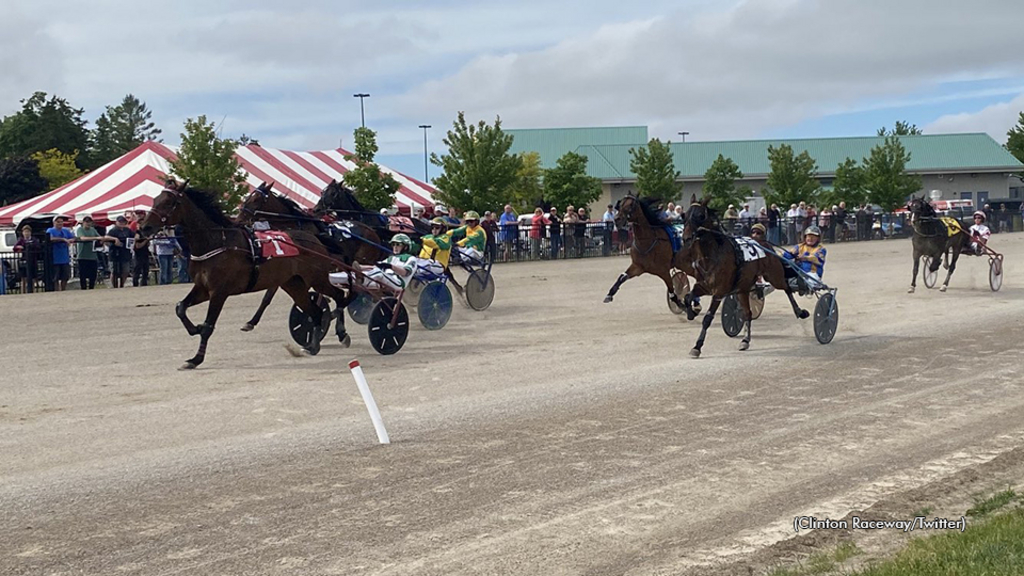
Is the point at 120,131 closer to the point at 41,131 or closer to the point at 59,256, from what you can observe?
the point at 41,131

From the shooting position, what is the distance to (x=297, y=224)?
16219mm

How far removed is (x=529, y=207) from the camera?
190 feet

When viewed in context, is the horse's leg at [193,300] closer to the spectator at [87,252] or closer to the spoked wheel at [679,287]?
the spoked wheel at [679,287]

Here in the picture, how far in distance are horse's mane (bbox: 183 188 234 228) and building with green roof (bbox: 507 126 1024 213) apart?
57.3 metres

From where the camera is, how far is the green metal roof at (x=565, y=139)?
80.5m

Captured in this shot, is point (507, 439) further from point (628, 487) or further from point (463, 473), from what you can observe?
point (628, 487)

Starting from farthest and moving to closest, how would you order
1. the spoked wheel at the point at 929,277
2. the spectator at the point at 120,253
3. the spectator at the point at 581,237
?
1. the spectator at the point at 581,237
2. the spectator at the point at 120,253
3. the spoked wheel at the point at 929,277

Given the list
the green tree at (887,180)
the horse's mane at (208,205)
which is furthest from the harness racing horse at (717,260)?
the green tree at (887,180)

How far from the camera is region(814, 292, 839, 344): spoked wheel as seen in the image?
14.1 metres

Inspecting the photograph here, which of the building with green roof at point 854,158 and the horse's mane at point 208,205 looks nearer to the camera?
the horse's mane at point 208,205

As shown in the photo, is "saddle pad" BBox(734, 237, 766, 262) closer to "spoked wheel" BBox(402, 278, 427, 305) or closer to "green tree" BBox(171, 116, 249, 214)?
"spoked wheel" BBox(402, 278, 427, 305)

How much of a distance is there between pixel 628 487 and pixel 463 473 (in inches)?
42.7

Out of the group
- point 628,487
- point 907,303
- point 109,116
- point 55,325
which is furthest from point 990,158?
point 109,116

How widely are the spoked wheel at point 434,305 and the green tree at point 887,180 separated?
43.3m
